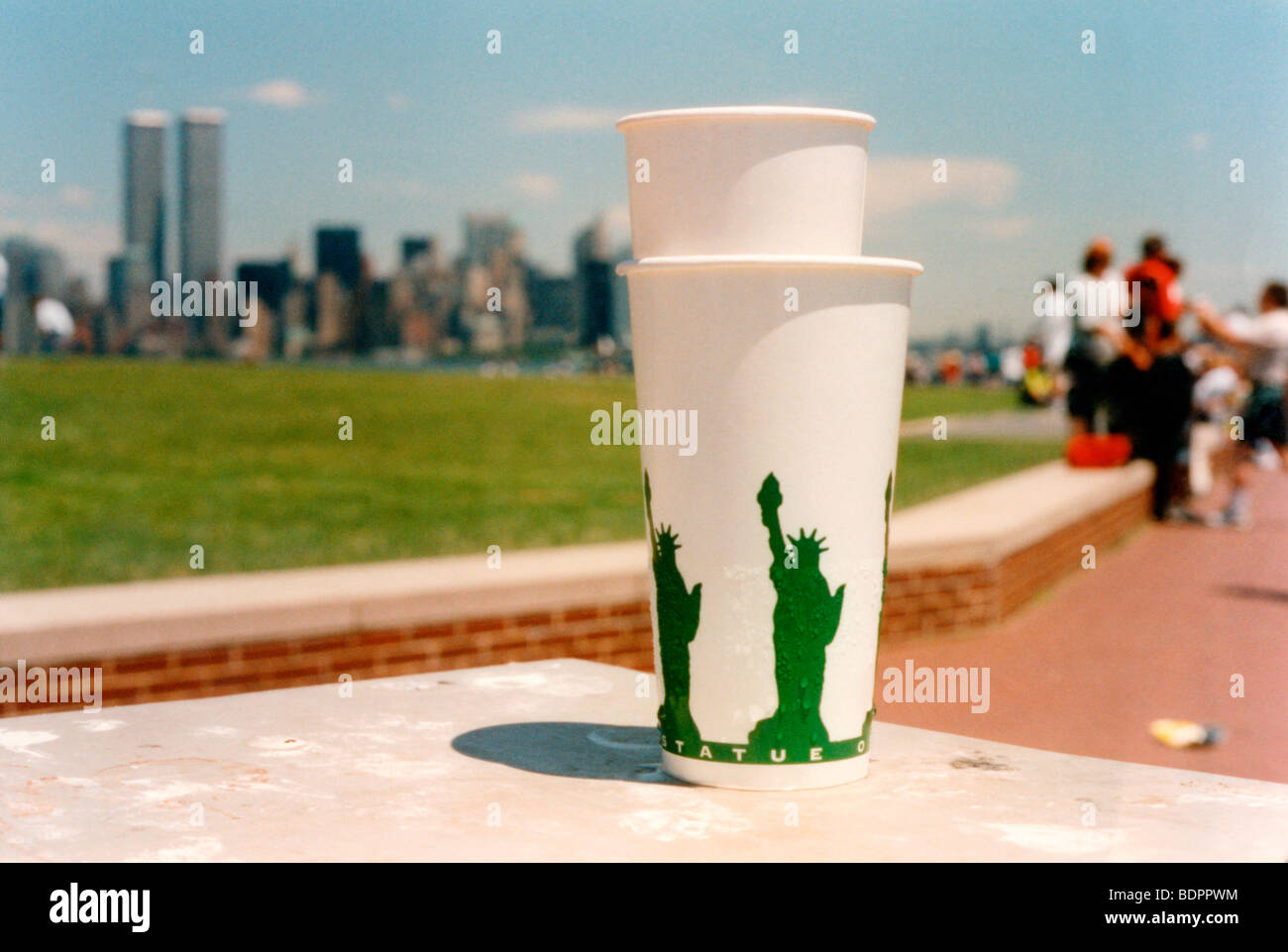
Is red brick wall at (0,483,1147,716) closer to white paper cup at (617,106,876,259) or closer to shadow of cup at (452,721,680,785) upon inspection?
shadow of cup at (452,721,680,785)

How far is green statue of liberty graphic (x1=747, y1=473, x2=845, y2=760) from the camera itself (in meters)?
3.40

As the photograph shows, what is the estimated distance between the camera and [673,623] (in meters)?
3.52

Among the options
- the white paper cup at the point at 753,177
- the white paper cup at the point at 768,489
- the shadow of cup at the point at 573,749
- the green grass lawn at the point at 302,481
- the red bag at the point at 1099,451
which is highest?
the white paper cup at the point at 753,177

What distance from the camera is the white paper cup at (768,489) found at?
334cm

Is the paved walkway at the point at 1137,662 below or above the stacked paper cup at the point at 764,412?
below

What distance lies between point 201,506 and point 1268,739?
41.5 ft

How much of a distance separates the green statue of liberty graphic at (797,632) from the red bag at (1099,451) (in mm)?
11026

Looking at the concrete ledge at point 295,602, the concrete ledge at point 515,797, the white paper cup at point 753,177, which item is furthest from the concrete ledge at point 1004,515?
the white paper cup at point 753,177

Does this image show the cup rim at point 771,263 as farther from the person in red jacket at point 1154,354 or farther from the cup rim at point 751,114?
the person in red jacket at point 1154,354

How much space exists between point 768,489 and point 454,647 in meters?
Answer: 3.26

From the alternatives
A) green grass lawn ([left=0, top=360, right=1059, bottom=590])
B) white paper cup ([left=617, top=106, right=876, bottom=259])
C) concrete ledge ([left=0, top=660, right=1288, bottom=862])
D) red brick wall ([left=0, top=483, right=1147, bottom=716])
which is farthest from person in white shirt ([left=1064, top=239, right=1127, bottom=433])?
white paper cup ([left=617, top=106, right=876, bottom=259])

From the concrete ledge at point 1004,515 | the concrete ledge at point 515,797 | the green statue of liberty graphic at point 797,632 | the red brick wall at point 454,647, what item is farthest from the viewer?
the concrete ledge at point 1004,515

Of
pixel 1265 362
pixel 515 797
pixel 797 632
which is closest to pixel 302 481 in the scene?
pixel 1265 362
